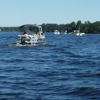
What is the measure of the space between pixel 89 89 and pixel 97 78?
3575 millimetres

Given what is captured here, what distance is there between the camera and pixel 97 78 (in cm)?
2020

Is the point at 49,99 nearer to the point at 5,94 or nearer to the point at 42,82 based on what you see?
the point at 5,94

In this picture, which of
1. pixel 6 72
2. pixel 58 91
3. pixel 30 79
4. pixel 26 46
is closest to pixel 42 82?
pixel 30 79

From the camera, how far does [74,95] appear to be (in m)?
15.7

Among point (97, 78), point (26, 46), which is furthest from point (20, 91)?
point (26, 46)

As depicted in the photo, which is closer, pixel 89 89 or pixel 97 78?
pixel 89 89

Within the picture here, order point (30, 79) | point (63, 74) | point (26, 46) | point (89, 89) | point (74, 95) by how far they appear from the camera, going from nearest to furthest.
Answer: point (74, 95) → point (89, 89) → point (30, 79) → point (63, 74) → point (26, 46)

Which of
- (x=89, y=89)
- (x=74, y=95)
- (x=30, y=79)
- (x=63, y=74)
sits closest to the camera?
(x=74, y=95)

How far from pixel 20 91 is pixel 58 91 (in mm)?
1718

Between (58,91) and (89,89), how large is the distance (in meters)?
1.53

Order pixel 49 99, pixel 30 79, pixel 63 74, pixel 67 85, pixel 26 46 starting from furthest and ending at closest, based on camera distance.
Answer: pixel 26 46 → pixel 63 74 → pixel 30 79 → pixel 67 85 → pixel 49 99

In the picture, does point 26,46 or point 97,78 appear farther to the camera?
point 26,46

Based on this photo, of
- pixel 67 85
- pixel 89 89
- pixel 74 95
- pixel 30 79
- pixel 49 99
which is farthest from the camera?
pixel 30 79

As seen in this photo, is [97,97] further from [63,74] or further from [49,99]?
[63,74]
